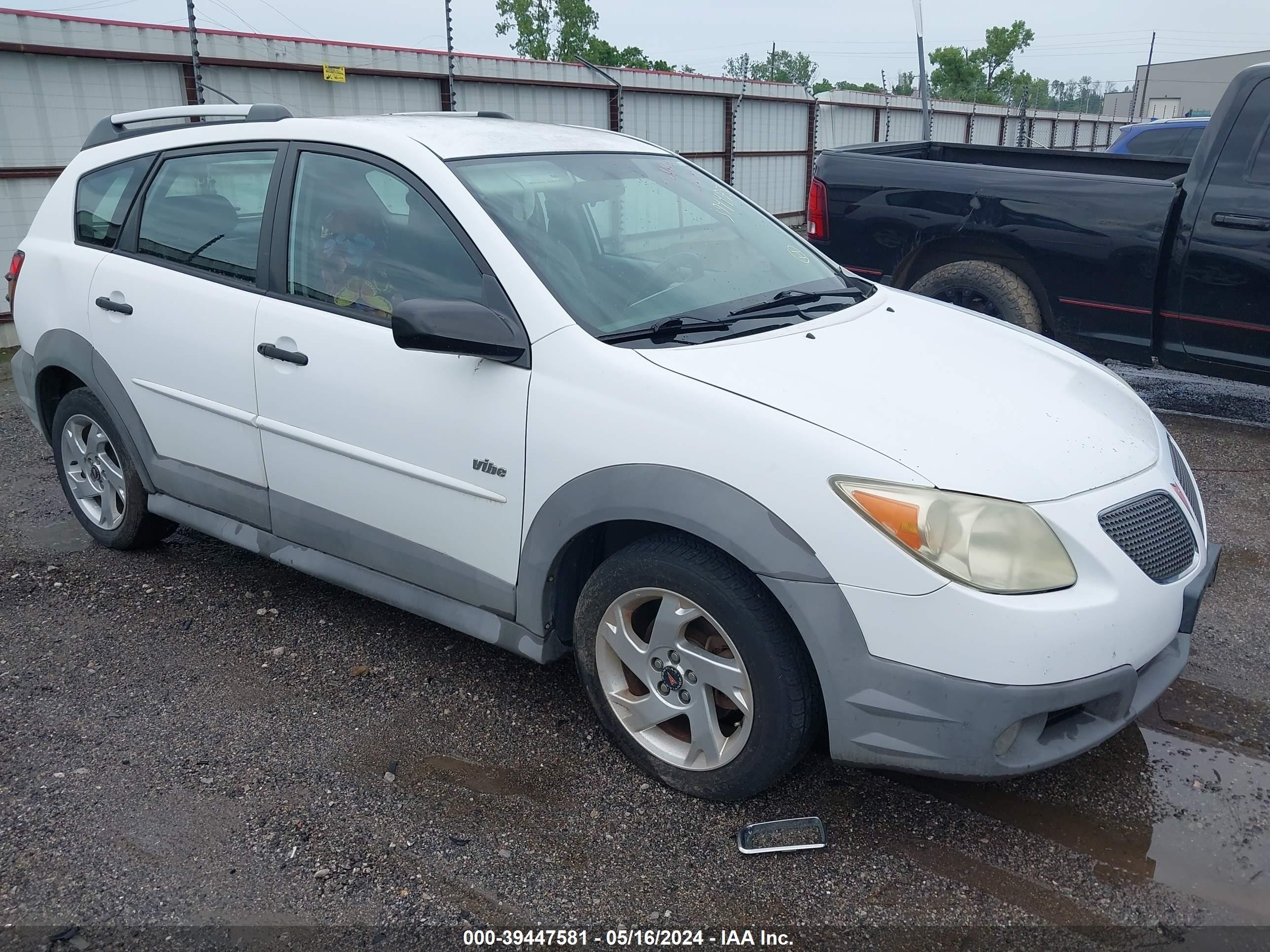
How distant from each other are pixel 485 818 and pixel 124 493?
250 centimetres

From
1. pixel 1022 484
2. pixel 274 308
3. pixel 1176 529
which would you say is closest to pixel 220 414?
pixel 274 308

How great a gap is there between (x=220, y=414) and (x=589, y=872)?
2123mm

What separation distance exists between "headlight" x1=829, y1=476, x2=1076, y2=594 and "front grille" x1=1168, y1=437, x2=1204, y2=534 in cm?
82

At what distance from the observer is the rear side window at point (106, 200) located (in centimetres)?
410

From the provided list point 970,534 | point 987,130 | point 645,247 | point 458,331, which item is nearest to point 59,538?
point 458,331

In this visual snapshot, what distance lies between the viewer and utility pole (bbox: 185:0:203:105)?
9.06 m

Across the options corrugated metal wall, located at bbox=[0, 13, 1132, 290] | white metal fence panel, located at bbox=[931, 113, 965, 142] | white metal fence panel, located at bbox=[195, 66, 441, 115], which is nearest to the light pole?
→ corrugated metal wall, located at bbox=[0, 13, 1132, 290]

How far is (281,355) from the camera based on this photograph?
11.1 ft

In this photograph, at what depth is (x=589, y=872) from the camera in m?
2.61

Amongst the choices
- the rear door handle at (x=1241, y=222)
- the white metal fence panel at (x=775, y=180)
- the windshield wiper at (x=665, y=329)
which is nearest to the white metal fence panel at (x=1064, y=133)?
the white metal fence panel at (x=775, y=180)

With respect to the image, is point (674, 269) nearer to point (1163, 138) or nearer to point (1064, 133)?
point (1163, 138)

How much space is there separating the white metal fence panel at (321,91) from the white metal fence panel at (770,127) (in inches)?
242

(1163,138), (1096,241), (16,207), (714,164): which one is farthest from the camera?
(714,164)

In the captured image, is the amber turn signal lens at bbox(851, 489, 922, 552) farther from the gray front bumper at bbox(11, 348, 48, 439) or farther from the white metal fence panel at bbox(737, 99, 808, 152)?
the white metal fence panel at bbox(737, 99, 808, 152)
